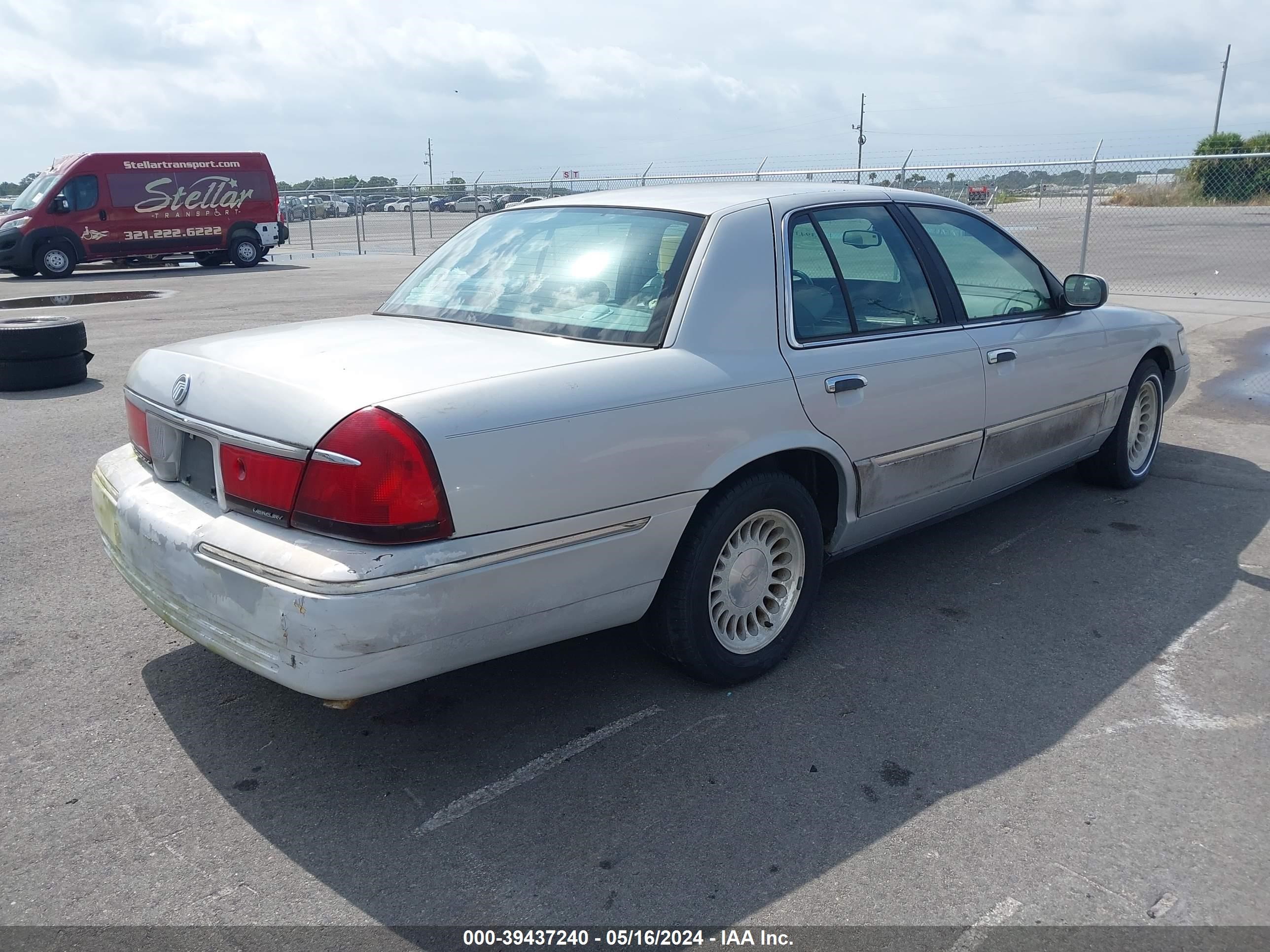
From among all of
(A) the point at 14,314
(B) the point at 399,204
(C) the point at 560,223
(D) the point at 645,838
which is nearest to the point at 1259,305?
(C) the point at 560,223

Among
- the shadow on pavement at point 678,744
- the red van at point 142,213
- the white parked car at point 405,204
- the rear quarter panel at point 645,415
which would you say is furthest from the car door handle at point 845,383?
the white parked car at point 405,204

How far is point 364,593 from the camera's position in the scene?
2664 mm

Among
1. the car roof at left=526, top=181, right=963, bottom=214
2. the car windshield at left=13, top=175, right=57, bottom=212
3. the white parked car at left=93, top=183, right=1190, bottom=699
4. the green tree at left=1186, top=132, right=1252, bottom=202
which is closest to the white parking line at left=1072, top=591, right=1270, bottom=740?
the white parked car at left=93, top=183, right=1190, bottom=699

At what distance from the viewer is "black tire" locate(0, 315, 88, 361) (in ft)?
27.2

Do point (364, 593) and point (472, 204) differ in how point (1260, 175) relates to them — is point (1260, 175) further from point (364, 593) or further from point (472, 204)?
point (364, 593)

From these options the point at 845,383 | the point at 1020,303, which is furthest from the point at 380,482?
the point at 1020,303

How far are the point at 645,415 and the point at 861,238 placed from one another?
152 centimetres

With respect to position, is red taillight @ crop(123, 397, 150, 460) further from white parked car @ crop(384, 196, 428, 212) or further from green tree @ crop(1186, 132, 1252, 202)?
green tree @ crop(1186, 132, 1252, 202)

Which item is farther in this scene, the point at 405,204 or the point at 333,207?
the point at 333,207

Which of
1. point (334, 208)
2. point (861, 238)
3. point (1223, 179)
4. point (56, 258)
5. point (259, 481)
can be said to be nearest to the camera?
point (259, 481)

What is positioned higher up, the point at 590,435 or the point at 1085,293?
the point at 1085,293

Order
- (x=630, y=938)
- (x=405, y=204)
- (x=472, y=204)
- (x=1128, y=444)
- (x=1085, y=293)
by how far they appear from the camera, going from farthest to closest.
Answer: (x=405, y=204), (x=472, y=204), (x=1128, y=444), (x=1085, y=293), (x=630, y=938)

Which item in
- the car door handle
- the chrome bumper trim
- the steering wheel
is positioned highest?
the steering wheel

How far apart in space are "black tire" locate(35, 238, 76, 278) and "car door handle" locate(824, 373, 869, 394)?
811 inches
